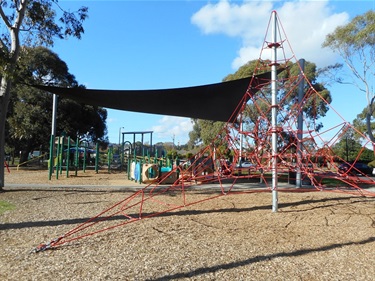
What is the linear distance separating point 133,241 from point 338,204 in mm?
4566

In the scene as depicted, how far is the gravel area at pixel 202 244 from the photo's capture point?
2992mm

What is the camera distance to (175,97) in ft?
24.3

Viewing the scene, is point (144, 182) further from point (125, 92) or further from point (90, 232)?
point (90, 232)

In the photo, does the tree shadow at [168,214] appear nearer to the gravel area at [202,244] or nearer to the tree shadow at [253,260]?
the gravel area at [202,244]

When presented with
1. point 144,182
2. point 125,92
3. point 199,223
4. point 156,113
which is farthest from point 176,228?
point 144,182

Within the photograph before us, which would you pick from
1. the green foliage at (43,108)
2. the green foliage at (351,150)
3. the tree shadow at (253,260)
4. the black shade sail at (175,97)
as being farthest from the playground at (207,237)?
the green foliage at (351,150)

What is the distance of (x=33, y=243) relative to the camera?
3.83 meters

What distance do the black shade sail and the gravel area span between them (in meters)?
2.33

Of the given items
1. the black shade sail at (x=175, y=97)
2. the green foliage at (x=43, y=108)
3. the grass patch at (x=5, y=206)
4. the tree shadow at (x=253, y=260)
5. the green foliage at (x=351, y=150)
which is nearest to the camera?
the tree shadow at (x=253, y=260)

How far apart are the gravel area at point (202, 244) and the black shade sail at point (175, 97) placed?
91.5 inches

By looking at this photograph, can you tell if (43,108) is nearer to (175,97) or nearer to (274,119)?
(175,97)

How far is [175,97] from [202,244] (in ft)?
13.9

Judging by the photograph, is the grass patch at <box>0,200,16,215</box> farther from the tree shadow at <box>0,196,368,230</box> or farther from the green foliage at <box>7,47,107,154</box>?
the green foliage at <box>7,47,107,154</box>

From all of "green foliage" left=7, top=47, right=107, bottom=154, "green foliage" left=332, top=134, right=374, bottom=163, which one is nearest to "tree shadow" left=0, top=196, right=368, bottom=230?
"green foliage" left=7, top=47, right=107, bottom=154
